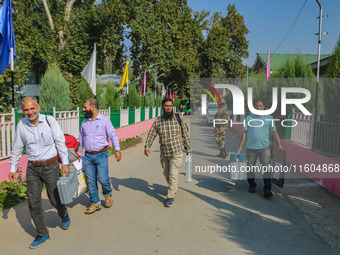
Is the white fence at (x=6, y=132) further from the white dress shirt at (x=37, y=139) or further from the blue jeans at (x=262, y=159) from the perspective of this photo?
the blue jeans at (x=262, y=159)

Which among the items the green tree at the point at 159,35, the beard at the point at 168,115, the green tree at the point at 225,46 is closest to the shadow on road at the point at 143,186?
the beard at the point at 168,115

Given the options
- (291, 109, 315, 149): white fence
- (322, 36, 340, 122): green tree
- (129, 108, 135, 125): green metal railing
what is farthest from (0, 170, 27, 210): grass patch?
(129, 108, 135, 125): green metal railing

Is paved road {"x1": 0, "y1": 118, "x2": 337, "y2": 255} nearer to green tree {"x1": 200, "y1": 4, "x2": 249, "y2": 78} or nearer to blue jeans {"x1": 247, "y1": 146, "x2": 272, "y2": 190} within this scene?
blue jeans {"x1": 247, "y1": 146, "x2": 272, "y2": 190}

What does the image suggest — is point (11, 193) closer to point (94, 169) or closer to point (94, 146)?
point (94, 169)

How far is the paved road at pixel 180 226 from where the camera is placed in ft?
11.6

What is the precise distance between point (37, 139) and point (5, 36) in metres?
4.15

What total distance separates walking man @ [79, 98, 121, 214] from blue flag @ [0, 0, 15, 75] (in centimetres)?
297

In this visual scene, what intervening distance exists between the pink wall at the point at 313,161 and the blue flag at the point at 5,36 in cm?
721

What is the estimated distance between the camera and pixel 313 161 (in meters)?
7.04

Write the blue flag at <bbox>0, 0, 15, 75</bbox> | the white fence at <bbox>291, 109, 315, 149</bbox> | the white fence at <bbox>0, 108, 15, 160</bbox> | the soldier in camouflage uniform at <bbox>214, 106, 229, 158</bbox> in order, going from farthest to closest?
the soldier in camouflage uniform at <bbox>214, 106, 229, 158</bbox>, the white fence at <bbox>291, 109, 315, 149</bbox>, the blue flag at <bbox>0, 0, 15, 75</bbox>, the white fence at <bbox>0, 108, 15, 160</bbox>

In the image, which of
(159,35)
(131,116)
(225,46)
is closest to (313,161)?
(131,116)

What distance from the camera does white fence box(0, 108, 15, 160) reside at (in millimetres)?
5531

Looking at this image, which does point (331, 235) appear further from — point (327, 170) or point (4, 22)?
point (4, 22)

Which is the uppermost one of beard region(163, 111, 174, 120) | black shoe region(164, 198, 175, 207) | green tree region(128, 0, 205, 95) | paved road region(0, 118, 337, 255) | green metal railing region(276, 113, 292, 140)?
green tree region(128, 0, 205, 95)
